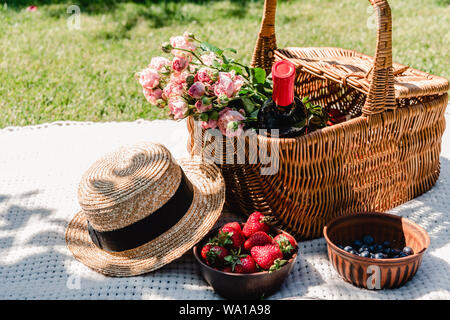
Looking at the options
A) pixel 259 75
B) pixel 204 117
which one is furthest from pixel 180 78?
pixel 259 75

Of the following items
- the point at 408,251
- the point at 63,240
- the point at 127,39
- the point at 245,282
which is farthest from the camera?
the point at 127,39

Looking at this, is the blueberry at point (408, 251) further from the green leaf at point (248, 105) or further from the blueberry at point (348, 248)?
the green leaf at point (248, 105)

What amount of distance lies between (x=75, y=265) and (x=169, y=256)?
0.36 m

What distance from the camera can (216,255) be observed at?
5.17ft

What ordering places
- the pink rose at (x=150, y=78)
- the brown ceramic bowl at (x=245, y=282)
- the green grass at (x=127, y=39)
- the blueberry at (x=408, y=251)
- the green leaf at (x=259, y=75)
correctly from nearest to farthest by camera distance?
1. the brown ceramic bowl at (x=245, y=282)
2. the blueberry at (x=408, y=251)
3. the pink rose at (x=150, y=78)
4. the green leaf at (x=259, y=75)
5. the green grass at (x=127, y=39)

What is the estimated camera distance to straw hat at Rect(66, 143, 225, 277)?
1.65 metres

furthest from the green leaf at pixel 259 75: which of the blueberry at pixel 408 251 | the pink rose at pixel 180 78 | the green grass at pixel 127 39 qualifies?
the green grass at pixel 127 39

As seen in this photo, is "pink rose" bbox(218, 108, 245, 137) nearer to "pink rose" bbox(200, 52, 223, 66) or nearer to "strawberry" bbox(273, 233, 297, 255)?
"pink rose" bbox(200, 52, 223, 66)

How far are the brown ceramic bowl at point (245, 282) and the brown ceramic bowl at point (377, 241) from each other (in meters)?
0.17

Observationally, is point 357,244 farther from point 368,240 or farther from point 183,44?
point 183,44

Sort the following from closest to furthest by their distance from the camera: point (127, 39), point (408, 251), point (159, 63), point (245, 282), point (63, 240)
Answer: point (245, 282) → point (408, 251) → point (159, 63) → point (63, 240) → point (127, 39)

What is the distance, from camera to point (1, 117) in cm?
305

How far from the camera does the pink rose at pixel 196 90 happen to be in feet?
5.35

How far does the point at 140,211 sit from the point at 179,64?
503mm
